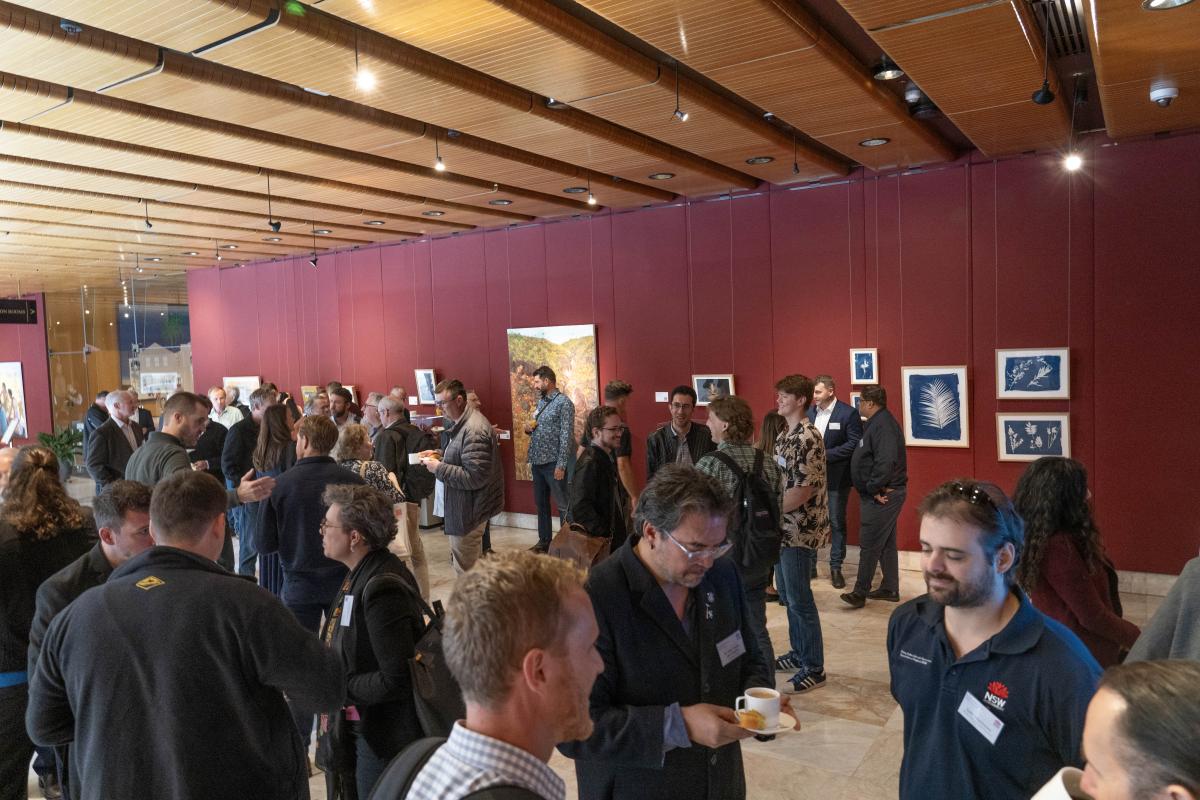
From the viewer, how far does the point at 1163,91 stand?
474 cm

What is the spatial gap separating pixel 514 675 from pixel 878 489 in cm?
564

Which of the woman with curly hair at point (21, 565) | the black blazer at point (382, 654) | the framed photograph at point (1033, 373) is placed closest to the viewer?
the black blazer at point (382, 654)

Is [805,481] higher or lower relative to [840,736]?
higher

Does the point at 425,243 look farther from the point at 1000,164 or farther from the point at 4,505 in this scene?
the point at 4,505

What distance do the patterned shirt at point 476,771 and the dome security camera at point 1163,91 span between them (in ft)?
17.7

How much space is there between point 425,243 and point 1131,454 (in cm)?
811

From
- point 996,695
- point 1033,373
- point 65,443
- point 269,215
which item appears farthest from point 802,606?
point 65,443

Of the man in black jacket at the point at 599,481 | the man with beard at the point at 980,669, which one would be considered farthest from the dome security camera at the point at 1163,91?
the man with beard at the point at 980,669

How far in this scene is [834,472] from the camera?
6.89 metres

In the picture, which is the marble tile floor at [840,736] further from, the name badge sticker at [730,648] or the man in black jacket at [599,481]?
the name badge sticker at [730,648]

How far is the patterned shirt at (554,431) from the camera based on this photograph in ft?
26.2

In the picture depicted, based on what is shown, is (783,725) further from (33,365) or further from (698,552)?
(33,365)

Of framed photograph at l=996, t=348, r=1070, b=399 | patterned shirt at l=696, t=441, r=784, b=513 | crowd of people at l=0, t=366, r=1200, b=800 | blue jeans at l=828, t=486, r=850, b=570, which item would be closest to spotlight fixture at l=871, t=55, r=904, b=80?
patterned shirt at l=696, t=441, r=784, b=513

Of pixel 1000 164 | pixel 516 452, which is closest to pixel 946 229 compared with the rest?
pixel 1000 164
